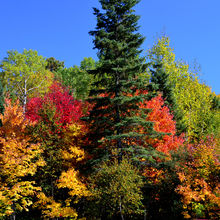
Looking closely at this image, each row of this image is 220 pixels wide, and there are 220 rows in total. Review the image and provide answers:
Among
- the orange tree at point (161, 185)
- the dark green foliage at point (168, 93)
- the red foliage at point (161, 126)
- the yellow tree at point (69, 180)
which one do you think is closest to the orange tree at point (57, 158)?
the yellow tree at point (69, 180)

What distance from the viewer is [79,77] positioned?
51.7m

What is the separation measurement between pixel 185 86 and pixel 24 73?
86.7 ft

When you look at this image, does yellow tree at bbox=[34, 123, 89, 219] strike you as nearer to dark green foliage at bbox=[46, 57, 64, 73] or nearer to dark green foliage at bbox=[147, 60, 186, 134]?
dark green foliage at bbox=[147, 60, 186, 134]

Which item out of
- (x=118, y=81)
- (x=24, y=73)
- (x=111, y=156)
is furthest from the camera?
(x=24, y=73)

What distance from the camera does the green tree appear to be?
1538 inches

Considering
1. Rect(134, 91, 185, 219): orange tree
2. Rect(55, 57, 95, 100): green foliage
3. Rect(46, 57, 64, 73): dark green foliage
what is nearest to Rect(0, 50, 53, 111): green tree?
Rect(55, 57, 95, 100): green foliage

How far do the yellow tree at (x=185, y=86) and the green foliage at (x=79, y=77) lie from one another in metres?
20.4

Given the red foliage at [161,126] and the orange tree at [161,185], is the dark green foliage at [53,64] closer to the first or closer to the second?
the red foliage at [161,126]

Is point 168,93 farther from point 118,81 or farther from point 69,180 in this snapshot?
point 69,180

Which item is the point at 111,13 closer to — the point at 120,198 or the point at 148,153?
the point at 148,153

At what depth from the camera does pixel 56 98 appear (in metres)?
22.5

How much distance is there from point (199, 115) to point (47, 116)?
21.8 meters

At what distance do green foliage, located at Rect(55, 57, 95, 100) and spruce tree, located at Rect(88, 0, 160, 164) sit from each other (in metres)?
30.6

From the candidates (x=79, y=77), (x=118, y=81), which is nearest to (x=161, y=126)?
(x=118, y=81)
